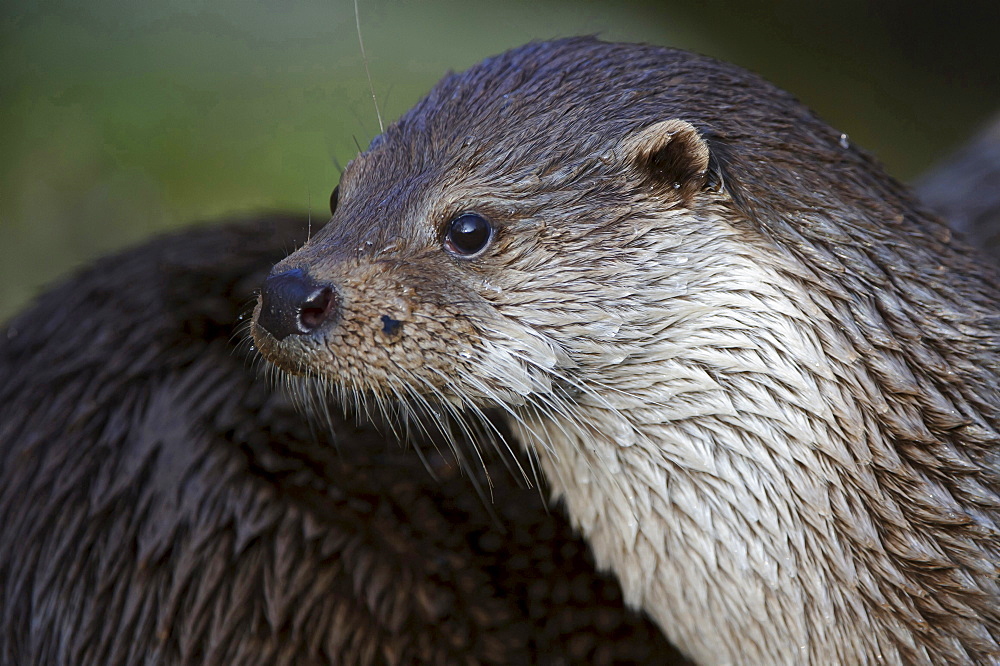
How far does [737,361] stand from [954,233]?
436 mm

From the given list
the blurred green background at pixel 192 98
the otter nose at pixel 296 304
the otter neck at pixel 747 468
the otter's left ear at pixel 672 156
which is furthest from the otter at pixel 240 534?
the blurred green background at pixel 192 98

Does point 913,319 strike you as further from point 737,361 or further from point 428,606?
point 428,606

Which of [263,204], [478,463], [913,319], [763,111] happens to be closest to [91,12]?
[263,204]

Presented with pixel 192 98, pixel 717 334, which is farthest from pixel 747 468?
pixel 192 98

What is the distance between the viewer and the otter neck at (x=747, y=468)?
1.15 meters

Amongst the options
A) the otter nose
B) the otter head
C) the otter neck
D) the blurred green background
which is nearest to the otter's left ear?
the otter head

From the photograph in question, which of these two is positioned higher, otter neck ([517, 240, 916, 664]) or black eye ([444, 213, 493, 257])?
black eye ([444, 213, 493, 257])

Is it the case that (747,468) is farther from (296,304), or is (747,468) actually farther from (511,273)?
(296,304)

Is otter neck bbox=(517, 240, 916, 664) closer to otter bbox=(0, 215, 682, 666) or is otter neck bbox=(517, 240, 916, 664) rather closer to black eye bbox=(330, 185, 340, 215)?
otter bbox=(0, 215, 682, 666)

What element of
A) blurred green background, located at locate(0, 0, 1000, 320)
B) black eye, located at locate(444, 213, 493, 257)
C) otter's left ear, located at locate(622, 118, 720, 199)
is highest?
blurred green background, located at locate(0, 0, 1000, 320)

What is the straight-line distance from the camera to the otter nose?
3.77ft

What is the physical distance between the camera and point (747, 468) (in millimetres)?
1186

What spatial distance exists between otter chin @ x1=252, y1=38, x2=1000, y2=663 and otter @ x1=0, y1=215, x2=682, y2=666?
272mm

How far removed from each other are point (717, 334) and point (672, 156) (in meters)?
0.21
